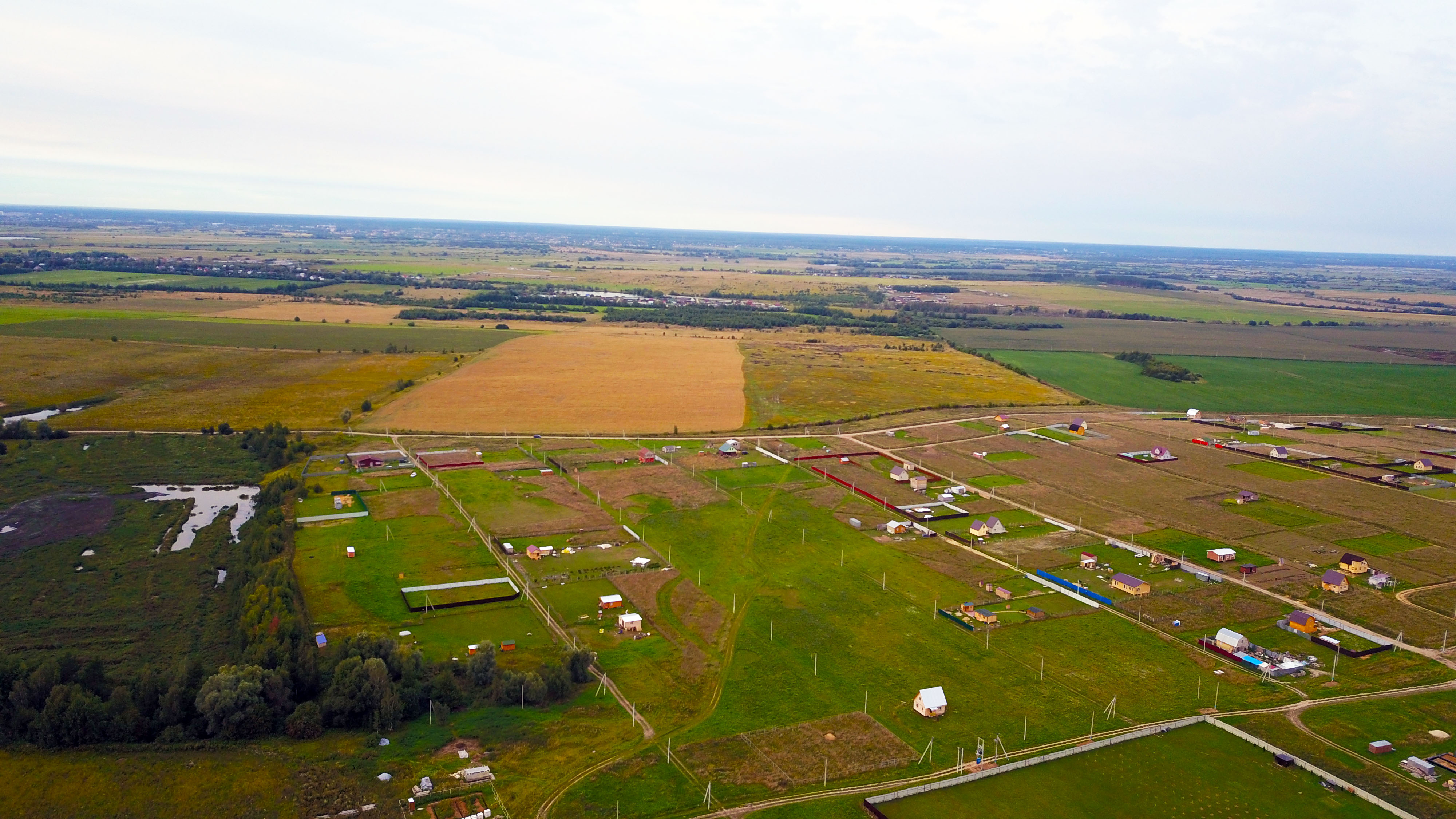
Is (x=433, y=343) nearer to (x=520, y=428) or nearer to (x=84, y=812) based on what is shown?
(x=520, y=428)

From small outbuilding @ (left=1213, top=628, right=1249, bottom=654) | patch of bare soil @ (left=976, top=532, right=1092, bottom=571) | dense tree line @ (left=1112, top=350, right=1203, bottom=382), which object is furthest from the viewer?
dense tree line @ (left=1112, top=350, right=1203, bottom=382)

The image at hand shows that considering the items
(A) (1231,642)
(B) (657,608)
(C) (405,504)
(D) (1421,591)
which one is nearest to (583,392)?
(C) (405,504)

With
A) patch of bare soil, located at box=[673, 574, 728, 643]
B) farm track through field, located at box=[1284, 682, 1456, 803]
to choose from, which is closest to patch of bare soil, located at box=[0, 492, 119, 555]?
patch of bare soil, located at box=[673, 574, 728, 643]

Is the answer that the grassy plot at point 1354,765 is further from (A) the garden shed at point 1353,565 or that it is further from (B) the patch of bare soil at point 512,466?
(B) the patch of bare soil at point 512,466

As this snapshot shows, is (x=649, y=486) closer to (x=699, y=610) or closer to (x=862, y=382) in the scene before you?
(x=699, y=610)

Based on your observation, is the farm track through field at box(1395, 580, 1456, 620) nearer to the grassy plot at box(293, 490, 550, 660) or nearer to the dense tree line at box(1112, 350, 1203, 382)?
the grassy plot at box(293, 490, 550, 660)

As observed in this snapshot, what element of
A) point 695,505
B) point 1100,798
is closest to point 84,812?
point 1100,798

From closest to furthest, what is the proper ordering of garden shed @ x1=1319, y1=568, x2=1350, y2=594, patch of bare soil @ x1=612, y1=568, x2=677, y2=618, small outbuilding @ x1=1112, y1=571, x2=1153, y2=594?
1. patch of bare soil @ x1=612, y1=568, x2=677, y2=618
2. small outbuilding @ x1=1112, y1=571, x2=1153, y2=594
3. garden shed @ x1=1319, y1=568, x2=1350, y2=594

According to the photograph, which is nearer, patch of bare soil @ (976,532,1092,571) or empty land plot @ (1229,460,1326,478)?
patch of bare soil @ (976,532,1092,571)
